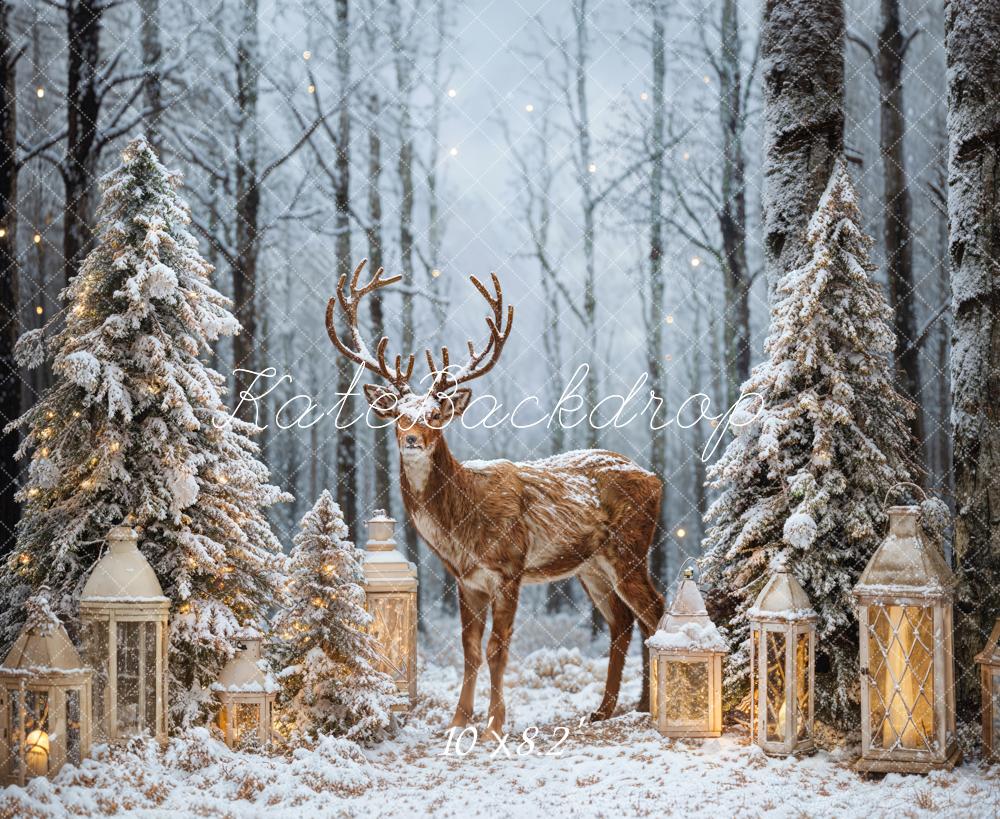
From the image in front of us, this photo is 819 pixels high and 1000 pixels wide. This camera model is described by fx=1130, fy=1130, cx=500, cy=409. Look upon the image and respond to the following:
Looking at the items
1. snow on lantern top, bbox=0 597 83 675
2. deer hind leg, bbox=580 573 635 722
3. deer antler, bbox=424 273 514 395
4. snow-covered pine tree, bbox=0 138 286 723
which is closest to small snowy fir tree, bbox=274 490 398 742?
snow-covered pine tree, bbox=0 138 286 723

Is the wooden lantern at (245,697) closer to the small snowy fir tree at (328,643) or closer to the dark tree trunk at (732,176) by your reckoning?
the small snowy fir tree at (328,643)

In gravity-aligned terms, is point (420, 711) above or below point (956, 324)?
below

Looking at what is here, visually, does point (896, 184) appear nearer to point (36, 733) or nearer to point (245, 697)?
point (245, 697)

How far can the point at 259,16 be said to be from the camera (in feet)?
35.8

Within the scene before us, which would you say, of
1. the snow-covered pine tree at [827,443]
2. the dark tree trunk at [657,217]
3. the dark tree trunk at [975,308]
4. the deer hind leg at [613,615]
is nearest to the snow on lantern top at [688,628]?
the snow-covered pine tree at [827,443]

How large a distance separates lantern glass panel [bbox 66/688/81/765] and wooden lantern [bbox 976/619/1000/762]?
4336mm

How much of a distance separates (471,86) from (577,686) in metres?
6.07

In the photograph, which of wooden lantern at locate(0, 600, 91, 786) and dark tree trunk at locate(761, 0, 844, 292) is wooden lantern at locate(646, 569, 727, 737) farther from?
wooden lantern at locate(0, 600, 91, 786)

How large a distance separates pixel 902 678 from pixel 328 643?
310cm

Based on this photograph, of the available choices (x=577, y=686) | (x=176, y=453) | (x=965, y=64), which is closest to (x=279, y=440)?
(x=577, y=686)

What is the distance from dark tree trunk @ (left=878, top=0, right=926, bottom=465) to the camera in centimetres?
1003

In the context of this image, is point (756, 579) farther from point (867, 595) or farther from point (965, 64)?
point (965, 64)

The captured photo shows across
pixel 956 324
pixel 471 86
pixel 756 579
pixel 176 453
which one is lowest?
pixel 756 579

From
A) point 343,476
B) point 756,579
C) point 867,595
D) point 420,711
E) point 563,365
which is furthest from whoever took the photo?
point 563,365
